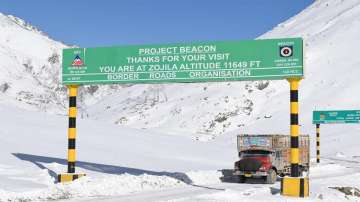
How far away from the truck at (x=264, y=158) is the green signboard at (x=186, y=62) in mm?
5930

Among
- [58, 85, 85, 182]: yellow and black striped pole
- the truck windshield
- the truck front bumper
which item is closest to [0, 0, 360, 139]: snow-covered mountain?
the truck windshield

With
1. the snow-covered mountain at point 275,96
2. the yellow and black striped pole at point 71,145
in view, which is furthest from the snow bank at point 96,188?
the snow-covered mountain at point 275,96

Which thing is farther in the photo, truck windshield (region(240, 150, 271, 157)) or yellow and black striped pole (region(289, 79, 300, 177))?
truck windshield (region(240, 150, 271, 157))

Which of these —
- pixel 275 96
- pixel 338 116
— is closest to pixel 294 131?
pixel 338 116

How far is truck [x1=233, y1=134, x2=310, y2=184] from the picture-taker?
26.1 meters

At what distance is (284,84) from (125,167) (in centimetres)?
7141

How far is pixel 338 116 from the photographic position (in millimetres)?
43031

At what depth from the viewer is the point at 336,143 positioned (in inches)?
2537

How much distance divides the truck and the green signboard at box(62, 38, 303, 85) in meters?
5.93

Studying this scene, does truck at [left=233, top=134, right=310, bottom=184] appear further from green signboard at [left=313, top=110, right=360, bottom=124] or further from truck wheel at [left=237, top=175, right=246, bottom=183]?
green signboard at [left=313, top=110, right=360, bottom=124]

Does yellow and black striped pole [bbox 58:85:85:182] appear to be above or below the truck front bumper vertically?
above

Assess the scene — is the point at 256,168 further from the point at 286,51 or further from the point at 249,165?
the point at 286,51

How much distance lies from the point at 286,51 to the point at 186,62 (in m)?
3.64

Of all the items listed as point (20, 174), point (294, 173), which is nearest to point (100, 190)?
point (20, 174)
